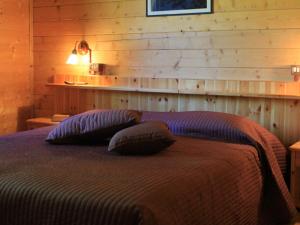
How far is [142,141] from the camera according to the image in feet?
8.41

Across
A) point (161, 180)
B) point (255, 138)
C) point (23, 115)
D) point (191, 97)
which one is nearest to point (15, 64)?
point (23, 115)

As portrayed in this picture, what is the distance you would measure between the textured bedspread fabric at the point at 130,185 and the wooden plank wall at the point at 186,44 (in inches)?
28.7

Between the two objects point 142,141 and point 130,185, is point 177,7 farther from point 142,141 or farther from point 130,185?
point 130,185

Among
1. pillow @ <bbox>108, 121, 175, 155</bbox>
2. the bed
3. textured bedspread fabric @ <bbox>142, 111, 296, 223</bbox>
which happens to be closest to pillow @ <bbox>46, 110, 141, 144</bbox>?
the bed

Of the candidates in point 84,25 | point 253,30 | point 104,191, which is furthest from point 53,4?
point 104,191

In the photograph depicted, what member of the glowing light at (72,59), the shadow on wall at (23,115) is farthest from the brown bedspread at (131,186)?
the shadow on wall at (23,115)

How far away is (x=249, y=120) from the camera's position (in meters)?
3.27

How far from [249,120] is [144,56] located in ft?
3.77

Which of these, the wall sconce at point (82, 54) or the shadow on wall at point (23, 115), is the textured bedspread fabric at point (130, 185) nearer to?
the wall sconce at point (82, 54)

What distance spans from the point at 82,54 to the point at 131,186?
2493 millimetres

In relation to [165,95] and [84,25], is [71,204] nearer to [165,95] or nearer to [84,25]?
[165,95]

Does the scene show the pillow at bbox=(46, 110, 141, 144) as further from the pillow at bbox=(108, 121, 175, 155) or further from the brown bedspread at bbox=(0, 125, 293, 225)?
the pillow at bbox=(108, 121, 175, 155)

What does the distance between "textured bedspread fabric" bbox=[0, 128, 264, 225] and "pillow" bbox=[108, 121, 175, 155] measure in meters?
0.05

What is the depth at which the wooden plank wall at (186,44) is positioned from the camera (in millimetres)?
3416
